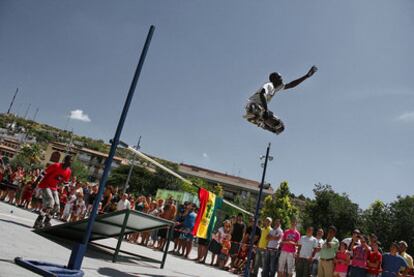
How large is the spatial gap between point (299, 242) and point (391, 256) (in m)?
2.16

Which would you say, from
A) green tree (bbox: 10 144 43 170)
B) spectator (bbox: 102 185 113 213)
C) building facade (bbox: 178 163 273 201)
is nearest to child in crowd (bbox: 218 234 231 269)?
spectator (bbox: 102 185 113 213)

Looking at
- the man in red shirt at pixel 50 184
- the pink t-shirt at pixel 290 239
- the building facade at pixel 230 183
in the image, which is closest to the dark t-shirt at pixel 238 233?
the pink t-shirt at pixel 290 239

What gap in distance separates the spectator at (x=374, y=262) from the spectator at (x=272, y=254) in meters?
2.20

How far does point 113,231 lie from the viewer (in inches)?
304

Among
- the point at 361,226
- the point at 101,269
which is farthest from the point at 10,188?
the point at 361,226

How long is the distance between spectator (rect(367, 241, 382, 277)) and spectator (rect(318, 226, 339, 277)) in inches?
31.5

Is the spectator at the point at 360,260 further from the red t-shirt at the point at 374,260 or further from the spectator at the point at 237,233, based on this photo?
the spectator at the point at 237,233

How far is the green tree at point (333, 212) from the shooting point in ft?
150

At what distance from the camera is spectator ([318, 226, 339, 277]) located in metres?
8.59

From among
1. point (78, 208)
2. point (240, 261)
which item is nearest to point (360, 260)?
point (240, 261)

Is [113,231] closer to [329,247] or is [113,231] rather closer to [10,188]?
[329,247]

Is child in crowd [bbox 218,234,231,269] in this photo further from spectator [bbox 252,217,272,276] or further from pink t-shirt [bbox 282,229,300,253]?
pink t-shirt [bbox 282,229,300,253]

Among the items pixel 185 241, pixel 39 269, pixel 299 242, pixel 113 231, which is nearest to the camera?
pixel 39 269

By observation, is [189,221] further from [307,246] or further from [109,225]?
[109,225]
